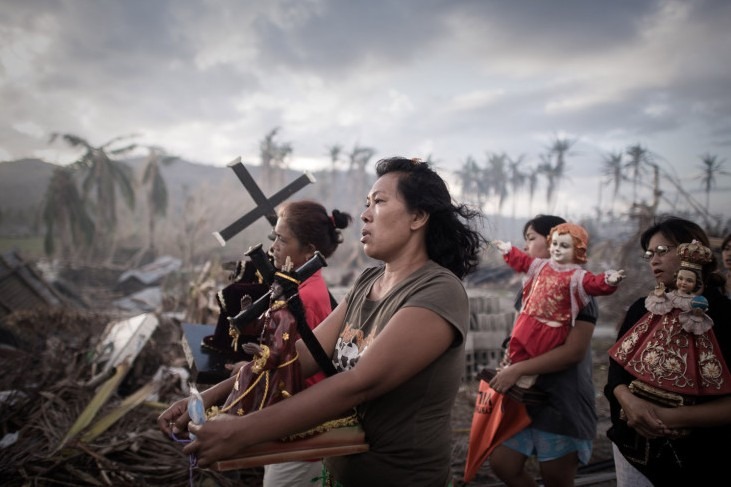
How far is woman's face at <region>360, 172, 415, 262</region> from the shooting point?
6.24 ft

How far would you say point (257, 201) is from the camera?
3.91 meters

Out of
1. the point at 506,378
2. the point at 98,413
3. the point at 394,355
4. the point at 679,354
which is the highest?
the point at 394,355

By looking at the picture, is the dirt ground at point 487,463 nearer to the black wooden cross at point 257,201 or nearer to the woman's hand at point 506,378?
the woman's hand at point 506,378

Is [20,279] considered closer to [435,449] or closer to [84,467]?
[84,467]

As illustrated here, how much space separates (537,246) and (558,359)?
1.02 meters

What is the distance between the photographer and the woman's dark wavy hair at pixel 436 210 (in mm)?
1926

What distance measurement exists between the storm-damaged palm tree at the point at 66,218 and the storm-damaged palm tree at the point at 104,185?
83 centimetres


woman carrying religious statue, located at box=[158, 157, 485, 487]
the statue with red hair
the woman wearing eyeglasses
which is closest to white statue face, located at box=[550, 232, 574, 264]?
the statue with red hair

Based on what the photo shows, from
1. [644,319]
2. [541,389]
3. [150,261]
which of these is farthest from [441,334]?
[150,261]

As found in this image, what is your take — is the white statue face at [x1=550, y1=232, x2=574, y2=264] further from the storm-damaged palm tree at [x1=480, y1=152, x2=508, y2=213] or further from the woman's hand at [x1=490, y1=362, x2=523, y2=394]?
the storm-damaged palm tree at [x1=480, y1=152, x2=508, y2=213]

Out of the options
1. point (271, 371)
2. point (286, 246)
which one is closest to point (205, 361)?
point (286, 246)

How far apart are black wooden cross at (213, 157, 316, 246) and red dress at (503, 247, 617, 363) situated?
6.91 feet

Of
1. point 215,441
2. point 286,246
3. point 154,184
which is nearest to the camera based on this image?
point 215,441

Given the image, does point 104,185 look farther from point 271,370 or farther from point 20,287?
point 271,370
